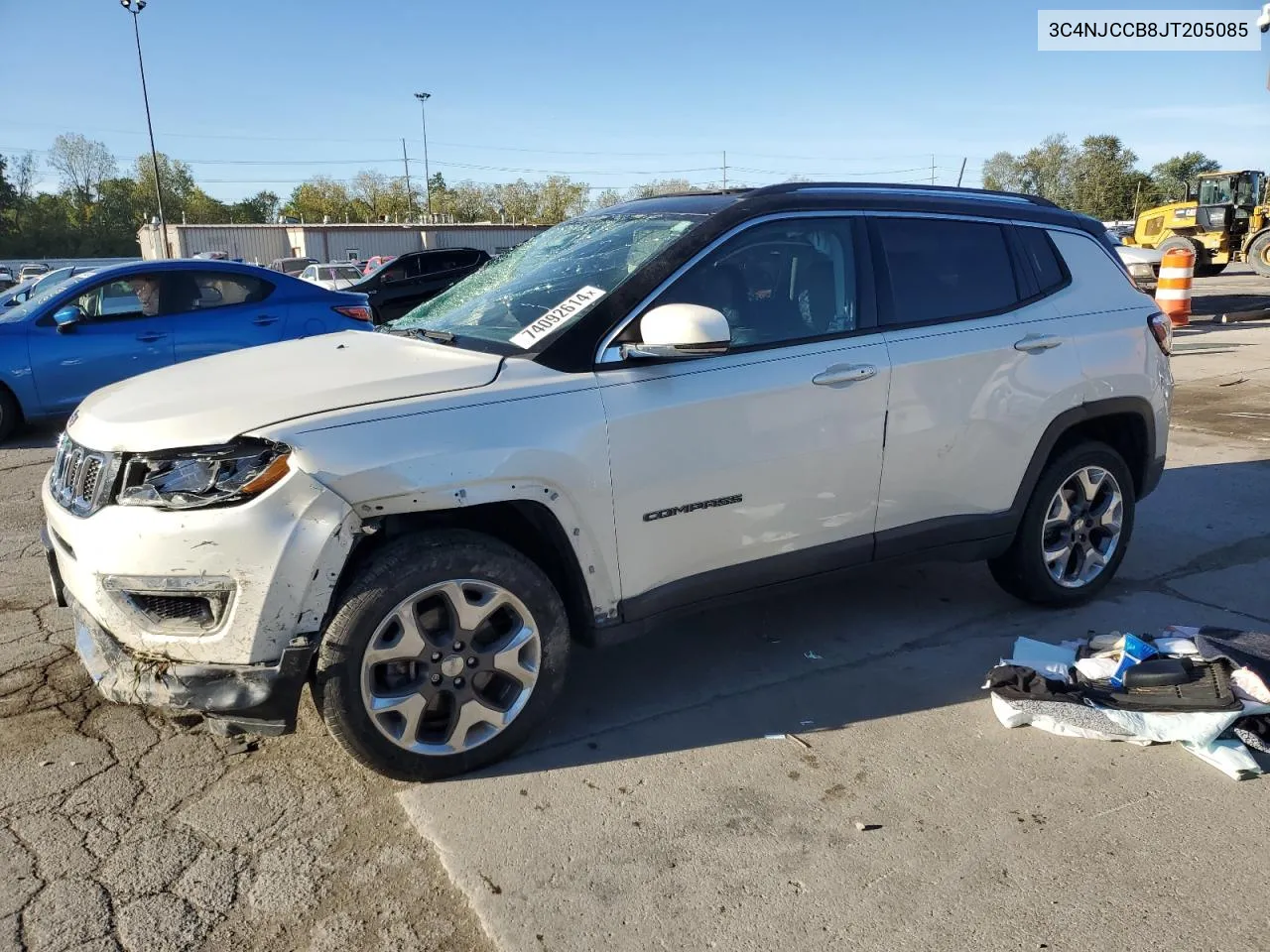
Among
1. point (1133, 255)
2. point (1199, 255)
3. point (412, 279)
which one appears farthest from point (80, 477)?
point (1199, 255)

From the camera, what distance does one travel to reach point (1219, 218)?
2731 cm

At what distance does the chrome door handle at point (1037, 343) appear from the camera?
13.5ft

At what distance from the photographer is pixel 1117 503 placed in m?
4.57

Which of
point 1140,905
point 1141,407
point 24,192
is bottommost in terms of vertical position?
point 1140,905

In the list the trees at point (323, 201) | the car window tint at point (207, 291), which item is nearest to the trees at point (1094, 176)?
the trees at point (323, 201)

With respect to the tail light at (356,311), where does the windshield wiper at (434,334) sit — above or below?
above

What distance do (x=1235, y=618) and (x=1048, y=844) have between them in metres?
2.20

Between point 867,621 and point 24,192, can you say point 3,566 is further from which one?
point 24,192

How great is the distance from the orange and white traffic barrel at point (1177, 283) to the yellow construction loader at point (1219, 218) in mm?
13831

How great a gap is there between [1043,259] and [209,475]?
11.8ft

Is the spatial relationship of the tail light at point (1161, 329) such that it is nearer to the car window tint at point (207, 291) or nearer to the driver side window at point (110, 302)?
the car window tint at point (207, 291)

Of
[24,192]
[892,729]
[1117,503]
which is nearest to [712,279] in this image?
[892,729]

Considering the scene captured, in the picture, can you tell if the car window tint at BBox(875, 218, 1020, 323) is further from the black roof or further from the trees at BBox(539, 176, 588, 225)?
the trees at BBox(539, 176, 588, 225)

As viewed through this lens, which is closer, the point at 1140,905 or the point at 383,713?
the point at 1140,905
